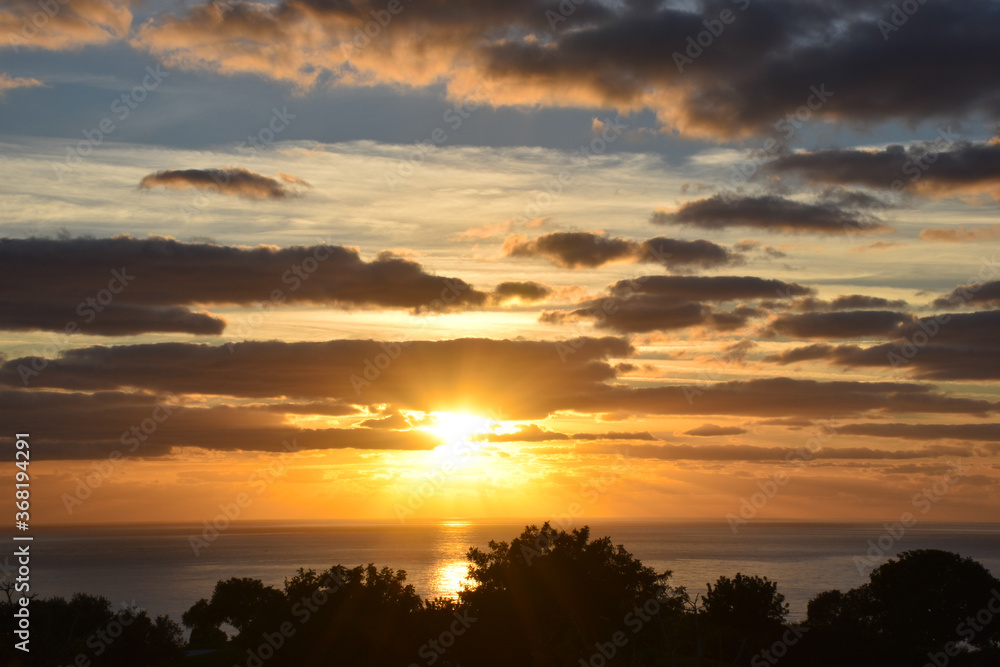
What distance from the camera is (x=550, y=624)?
4734 cm

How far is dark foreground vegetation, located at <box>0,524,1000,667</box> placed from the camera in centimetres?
4234

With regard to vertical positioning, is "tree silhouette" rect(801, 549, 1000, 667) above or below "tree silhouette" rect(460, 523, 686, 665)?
below

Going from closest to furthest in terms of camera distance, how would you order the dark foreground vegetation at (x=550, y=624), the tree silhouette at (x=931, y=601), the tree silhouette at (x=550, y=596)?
the dark foreground vegetation at (x=550, y=624)
the tree silhouette at (x=550, y=596)
the tree silhouette at (x=931, y=601)

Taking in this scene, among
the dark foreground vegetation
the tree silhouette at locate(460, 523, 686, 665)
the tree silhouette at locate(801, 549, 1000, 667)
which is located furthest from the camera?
the tree silhouette at locate(801, 549, 1000, 667)

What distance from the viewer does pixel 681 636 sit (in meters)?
33.6

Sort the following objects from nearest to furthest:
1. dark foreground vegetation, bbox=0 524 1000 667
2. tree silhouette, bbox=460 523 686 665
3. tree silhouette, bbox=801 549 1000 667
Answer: dark foreground vegetation, bbox=0 524 1000 667 < tree silhouette, bbox=460 523 686 665 < tree silhouette, bbox=801 549 1000 667

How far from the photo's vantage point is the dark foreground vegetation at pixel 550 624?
4234 centimetres

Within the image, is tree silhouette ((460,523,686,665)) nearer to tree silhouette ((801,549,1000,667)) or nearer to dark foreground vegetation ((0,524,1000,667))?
dark foreground vegetation ((0,524,1000,667))

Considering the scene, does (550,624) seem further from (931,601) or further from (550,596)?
(931,601)

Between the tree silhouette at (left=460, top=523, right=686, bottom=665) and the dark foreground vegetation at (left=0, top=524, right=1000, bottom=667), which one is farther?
the tree silhouette at (left=460, top=523, right=686, bottom=665)

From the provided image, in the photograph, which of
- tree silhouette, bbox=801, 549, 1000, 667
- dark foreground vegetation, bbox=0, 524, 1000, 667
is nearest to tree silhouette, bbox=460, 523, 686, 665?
dark foreground vegetation, bbox=0, 524, 1000, 667

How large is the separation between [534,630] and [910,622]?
36.5 metres

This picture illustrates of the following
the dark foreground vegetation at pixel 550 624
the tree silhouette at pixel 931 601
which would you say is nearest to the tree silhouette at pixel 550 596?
the dark foreground vegetation at pixel 550 624

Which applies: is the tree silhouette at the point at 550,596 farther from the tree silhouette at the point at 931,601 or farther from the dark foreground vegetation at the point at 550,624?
the tree silhouette at the point at 931,601
